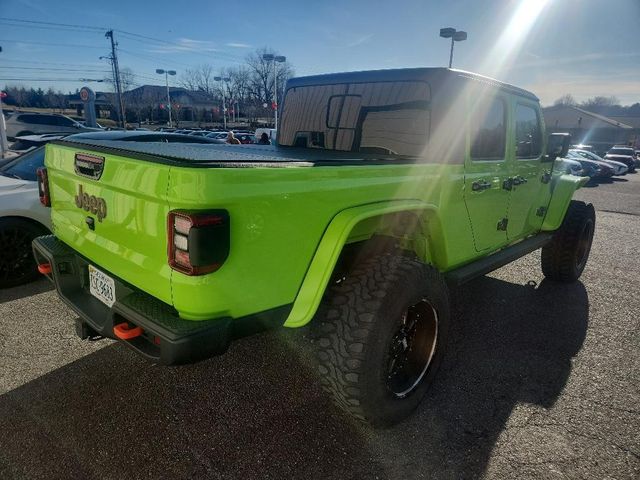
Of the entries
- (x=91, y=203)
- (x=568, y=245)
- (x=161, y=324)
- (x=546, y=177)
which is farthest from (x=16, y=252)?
(x=568, y=245)

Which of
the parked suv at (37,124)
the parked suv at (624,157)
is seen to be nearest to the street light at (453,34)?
the parked suv at (624,157)

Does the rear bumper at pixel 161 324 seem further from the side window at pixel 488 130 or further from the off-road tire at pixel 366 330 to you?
the side window at pixel 488 130

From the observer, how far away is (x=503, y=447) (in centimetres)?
223

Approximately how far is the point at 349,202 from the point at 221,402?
60.0 inches

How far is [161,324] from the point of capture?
169cm

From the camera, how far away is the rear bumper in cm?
164

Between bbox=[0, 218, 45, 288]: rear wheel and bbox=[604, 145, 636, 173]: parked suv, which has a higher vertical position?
bbox=[604, 145, 636, 173]: parked suv

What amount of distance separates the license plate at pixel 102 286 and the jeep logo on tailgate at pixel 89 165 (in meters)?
0.51

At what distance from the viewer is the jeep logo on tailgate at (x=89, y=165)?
205 centimetres

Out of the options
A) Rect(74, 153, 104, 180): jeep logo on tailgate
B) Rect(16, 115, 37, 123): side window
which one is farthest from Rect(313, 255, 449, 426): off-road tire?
Rect(16, 115, 37, 123): side window

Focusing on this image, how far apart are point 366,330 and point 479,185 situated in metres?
1.54

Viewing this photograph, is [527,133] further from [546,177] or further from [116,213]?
[116,213]

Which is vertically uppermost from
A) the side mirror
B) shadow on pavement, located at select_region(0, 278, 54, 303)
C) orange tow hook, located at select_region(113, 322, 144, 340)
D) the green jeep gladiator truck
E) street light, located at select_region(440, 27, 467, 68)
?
street light, located at select_region(440, 27, 467, 68)

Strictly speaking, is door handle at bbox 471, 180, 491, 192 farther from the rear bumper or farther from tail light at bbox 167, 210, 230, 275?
tail light at bbox 167, 210, 230, 275
